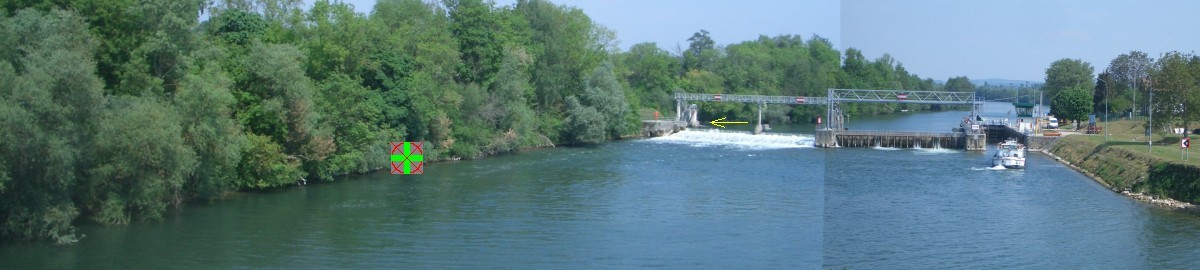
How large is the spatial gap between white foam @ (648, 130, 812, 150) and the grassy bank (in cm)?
1158

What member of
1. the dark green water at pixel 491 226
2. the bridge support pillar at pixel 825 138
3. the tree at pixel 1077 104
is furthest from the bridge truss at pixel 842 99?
the dark green water at pixel 491 226

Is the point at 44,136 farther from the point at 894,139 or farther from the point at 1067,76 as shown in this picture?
the point at 1067,76

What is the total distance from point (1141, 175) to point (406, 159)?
1947 centimetres

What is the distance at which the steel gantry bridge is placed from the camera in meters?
50.4

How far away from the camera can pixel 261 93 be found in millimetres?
28234

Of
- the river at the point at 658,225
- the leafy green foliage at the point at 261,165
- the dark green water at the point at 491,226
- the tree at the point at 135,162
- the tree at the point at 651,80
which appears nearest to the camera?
the river at the point at 658,225

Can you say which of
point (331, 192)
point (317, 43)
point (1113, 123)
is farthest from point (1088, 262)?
point (1113, 123)

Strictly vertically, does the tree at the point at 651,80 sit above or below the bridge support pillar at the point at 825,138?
above

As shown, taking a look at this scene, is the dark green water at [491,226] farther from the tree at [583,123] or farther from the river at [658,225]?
the tree at [583,123]

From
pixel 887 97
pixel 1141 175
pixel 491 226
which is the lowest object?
pixel 491 226

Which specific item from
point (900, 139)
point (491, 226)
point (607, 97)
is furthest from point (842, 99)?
point (491, 226)

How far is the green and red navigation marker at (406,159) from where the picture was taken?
28.7 metres

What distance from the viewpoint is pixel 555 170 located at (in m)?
35.2

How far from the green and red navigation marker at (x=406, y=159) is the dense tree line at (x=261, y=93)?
36.2 inches
